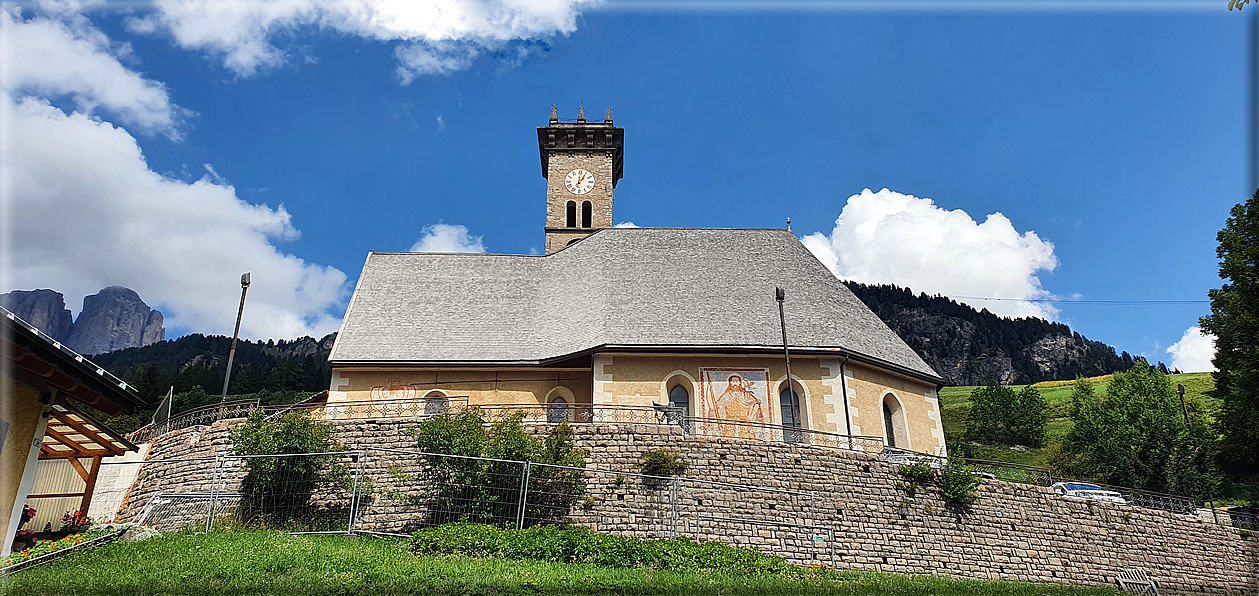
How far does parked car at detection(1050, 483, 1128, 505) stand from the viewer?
1973 centimetres

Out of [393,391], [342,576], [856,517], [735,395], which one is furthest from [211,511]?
[856,517]

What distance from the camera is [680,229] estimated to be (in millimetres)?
31766

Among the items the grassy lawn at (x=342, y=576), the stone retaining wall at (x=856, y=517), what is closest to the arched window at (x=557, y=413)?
the stone retaining wall at (x=856, y=517)

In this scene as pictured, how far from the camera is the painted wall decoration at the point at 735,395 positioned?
22719mm

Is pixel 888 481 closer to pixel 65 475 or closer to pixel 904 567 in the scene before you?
pixel 904 567

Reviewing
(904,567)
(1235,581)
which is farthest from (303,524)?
(1235,581)

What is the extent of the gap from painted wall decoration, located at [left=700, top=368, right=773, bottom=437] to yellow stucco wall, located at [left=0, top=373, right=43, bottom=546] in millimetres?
16695

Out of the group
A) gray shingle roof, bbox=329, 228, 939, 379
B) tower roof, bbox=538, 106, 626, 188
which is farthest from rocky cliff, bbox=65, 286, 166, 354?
gray shingle roof, bbox=329, 228, 939, 379

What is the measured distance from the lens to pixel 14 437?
10609mm

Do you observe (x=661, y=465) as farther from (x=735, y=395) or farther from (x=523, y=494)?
(x=735, y=395)

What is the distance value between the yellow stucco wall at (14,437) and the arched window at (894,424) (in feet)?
72.6

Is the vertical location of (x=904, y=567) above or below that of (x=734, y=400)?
below

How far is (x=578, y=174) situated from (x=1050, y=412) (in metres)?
52.9

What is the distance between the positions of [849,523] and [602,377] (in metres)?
9.02
